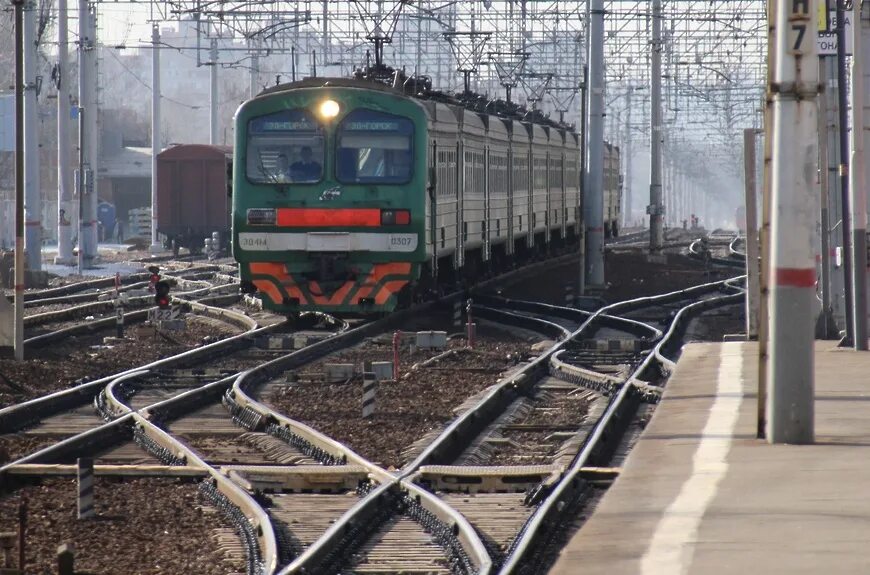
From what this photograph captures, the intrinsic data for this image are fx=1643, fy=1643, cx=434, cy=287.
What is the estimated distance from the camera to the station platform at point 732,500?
5.89 meters

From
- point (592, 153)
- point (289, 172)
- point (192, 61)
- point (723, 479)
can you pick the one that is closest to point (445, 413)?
point (723, 479)

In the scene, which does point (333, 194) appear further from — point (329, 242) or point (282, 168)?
point (282, 168)

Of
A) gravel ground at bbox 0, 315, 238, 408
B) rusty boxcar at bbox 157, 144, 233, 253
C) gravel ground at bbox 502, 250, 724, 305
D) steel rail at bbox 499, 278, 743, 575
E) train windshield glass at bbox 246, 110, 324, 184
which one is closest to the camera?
steel rail at bbox 499, 278, 743, 575

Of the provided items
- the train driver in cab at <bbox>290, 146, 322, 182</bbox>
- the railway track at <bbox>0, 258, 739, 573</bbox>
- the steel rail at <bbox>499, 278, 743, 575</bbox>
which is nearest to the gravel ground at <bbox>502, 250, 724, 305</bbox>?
the train driver in cab at <bbox>290, 146, 322, 182</bbox>

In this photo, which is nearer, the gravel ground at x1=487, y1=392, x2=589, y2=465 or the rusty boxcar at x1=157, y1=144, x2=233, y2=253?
the gravel ground at x1=487, y1=392, x2=589, y2=465

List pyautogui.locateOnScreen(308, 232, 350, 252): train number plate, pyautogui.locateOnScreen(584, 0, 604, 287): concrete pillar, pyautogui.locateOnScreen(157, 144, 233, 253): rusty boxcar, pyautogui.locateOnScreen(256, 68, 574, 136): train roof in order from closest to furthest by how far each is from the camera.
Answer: pyautogui.locateOnScreen(308, 232, 350, 252): train number plate
pyautogui.locateOnScreen(256, 68, 574, 136): train roof
pyautogui.locateOnScreen(584, 0, 604, 287): concrete pillar
pyautogui.locateOnScreen(157, 144, 233, 253): rusty boxcar

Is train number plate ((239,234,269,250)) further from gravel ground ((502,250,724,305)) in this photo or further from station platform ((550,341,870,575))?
station platform ((550,341,870,575))

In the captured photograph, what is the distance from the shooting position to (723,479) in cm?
754

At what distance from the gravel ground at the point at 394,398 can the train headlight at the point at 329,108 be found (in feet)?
9.45

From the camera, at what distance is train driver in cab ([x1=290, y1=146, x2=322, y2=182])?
19.6 meters

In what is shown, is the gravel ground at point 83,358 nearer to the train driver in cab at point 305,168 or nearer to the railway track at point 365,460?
the railway track at point 365,460

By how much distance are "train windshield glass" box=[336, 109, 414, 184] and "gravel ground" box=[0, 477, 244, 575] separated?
10.3 metres

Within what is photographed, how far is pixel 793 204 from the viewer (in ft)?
25.9

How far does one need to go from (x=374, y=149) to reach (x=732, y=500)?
519 inches
